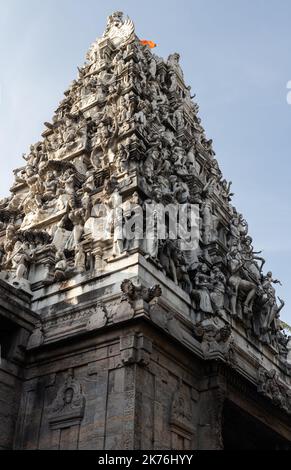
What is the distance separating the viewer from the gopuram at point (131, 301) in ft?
42.4

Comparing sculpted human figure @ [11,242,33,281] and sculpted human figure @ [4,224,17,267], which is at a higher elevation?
sculpted human figure @ [4,224,17,267]

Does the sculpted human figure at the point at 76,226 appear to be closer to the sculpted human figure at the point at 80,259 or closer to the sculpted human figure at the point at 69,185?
the sculpted human figure at the point at 80,259

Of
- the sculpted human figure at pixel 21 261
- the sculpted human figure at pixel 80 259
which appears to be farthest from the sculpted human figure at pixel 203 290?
the sculpted human figure at pixel 21 261

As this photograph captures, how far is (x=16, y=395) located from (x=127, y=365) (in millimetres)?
3370

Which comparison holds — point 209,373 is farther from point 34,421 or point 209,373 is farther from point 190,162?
point 190,162

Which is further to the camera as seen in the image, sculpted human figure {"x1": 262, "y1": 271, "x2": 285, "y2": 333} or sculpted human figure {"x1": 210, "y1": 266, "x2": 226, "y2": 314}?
sculpted human figure {"x1": 262, "y1": 271, "x2": 285, "y2": 333}

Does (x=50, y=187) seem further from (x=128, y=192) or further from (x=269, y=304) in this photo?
(x=269, y=304)

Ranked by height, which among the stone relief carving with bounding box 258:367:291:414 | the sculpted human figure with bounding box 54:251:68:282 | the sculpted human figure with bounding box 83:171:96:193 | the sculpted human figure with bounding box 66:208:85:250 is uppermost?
the sculpted human figure with bounding box 83:171:96:193

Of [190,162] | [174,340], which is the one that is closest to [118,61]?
[190,162]

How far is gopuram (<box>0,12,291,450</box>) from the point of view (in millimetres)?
12930

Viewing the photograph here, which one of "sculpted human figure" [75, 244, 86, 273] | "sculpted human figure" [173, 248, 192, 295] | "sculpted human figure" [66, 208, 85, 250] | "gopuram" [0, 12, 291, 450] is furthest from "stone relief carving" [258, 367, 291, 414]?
"sculpted human figure" [66, 208, 85, 250]

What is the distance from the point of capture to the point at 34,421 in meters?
13.6

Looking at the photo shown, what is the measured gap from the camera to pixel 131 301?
1321cm

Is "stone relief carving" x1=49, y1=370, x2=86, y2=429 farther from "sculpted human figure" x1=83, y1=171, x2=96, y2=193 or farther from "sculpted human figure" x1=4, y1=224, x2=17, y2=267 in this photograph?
"sculpted human figure" x1=83, y1=171, x2=96, y2=193
